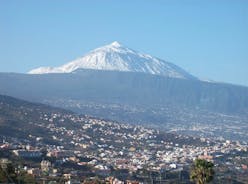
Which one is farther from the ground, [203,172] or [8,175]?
[203,172]

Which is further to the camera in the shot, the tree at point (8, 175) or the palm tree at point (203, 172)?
the palm tree at point (203, 172)

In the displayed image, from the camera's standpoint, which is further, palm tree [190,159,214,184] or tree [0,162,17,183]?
palm tree [190,159,214,184]

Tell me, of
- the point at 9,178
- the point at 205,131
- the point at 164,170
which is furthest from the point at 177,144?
the point at 9,178

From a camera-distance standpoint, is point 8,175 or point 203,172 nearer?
point 8,175

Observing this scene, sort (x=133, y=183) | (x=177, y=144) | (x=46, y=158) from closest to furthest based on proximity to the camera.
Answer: (x=133, y=183), (x=46, y=158), (x=177, y=144)

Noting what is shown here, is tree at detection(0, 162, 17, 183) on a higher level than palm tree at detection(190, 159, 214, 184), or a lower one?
lower

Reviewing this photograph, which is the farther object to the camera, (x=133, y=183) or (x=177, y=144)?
(x=177, y=144)

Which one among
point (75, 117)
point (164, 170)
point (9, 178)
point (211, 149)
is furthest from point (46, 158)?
point (75, 117)

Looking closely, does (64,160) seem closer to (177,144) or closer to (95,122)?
(177,144)

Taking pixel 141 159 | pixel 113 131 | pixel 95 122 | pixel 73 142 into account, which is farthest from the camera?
pixel 95 122

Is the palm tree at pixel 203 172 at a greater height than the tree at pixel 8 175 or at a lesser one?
greater
